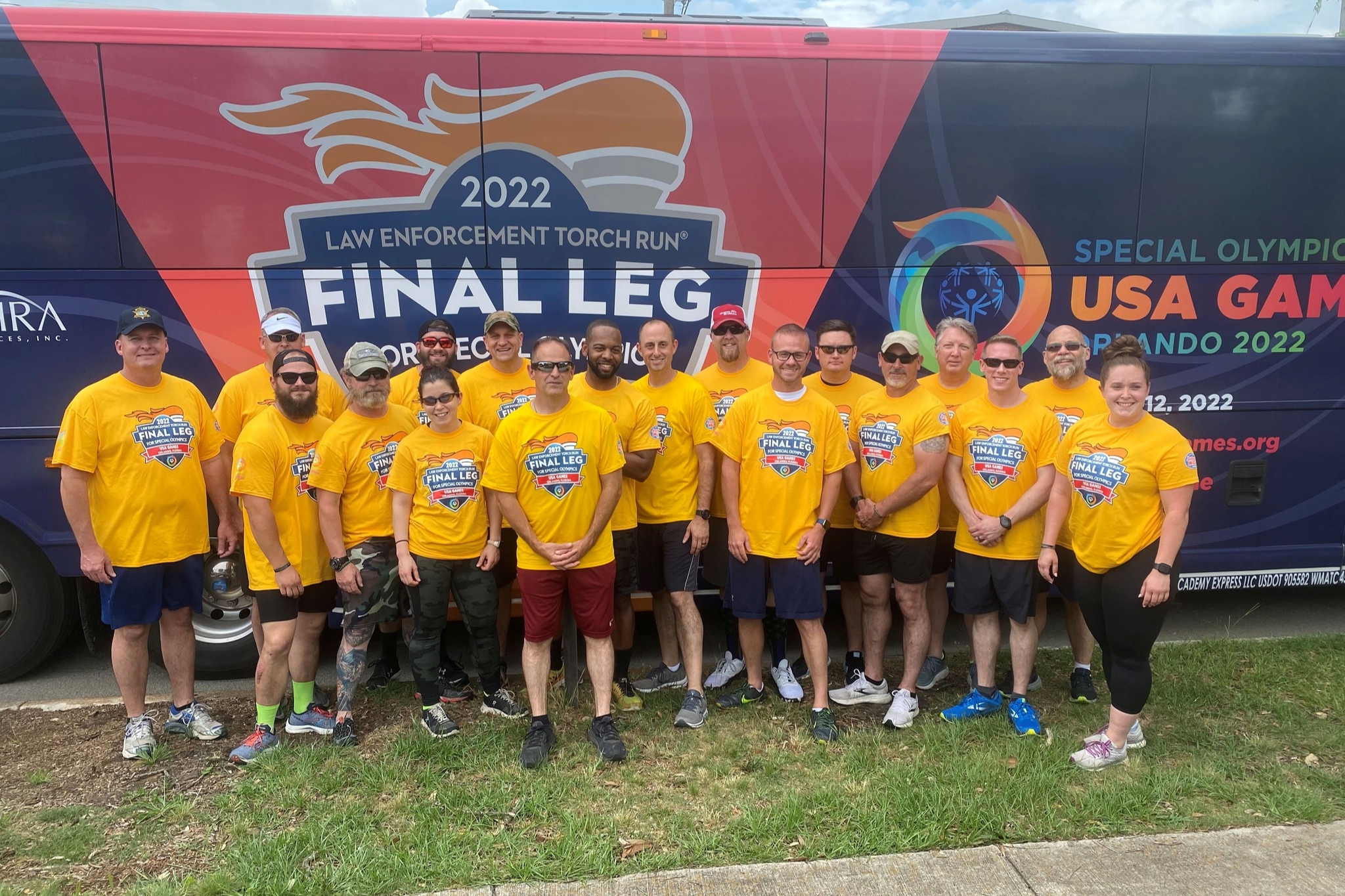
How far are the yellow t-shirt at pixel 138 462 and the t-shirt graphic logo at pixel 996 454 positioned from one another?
11.8 feet

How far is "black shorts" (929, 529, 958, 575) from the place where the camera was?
4223 millimetres

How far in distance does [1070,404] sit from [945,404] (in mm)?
591

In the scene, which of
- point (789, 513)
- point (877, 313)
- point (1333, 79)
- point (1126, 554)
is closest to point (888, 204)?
point (877, 313)

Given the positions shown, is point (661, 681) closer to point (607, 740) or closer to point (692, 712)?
point (692, 712)

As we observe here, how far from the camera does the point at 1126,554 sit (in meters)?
3.38

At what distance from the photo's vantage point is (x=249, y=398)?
402 centimetres

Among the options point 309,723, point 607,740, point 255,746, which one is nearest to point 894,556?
point 607,740

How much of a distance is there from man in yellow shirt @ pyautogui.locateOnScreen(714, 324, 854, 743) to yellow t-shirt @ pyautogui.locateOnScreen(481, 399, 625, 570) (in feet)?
2.05

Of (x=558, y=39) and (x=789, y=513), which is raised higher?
(x=558, y=39)

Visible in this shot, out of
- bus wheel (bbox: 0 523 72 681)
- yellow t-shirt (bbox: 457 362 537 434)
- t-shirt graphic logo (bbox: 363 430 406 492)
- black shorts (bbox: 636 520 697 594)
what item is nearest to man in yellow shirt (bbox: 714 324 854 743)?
black shorts (bbox: 636 520 697 594)

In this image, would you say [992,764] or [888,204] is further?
[888,204]

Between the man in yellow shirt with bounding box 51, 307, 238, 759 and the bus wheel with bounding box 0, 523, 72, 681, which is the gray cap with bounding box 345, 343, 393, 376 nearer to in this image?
the man in yellow shirt with bounding box 51, 307, 238, 759

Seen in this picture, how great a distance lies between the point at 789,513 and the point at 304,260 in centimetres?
275

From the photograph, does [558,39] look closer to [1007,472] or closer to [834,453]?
[834,453]
